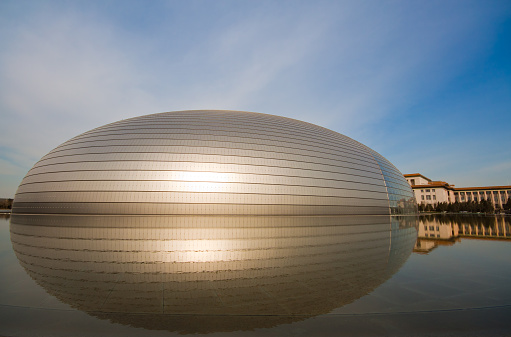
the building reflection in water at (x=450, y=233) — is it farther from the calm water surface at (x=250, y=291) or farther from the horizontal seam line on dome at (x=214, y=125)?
the horizontal seam line on dome at (x=214, y=125)

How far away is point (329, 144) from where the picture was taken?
80.8 ft

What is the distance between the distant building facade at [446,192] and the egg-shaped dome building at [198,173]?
196ft

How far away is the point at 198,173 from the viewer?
18844mm

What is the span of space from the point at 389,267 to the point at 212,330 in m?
4.84

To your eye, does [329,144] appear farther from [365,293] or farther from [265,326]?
[265,326]

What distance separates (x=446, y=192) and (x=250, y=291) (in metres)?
90.0

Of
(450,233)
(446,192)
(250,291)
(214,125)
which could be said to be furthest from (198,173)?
(446,192)

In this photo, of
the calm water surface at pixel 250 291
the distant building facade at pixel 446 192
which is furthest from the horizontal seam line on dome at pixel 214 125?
the distant building facade at pixel 446 192

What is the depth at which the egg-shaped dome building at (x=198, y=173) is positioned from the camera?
18594 mm

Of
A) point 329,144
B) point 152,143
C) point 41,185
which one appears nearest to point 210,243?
point 152,143

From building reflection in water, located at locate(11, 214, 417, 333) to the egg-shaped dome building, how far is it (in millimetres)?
8725

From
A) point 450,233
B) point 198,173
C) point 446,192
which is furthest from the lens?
point 446,192

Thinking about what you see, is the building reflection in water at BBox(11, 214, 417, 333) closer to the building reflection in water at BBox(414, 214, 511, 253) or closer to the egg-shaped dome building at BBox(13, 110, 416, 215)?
the building reflection in water at BBox(414, 214, 511, 253)

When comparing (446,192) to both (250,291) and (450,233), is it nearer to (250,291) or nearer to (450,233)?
(450,233)
